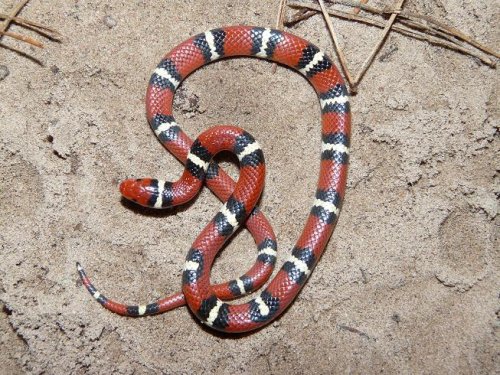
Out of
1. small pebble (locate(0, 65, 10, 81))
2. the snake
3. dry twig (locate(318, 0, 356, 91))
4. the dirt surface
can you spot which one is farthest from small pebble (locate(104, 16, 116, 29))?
dry twig (locate(318, 0, 356, 91))

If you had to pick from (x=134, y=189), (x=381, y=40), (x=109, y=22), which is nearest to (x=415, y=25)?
(x=381, y=40)

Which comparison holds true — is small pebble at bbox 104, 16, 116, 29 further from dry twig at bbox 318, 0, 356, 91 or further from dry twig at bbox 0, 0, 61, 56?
dry twig at bbox 318, 0, 356, 91

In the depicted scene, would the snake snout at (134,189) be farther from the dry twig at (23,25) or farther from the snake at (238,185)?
the dry twig at (23,25)

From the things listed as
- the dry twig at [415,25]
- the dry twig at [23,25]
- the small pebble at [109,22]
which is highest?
the dry twig at [415,25]

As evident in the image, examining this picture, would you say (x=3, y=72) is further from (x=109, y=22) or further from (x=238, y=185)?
(x=238, y=185)

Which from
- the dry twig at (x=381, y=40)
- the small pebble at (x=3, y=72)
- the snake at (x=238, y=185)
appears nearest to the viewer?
the snake at (x=238, y=185)

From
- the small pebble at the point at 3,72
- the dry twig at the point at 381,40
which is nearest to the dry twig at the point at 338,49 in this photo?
the dry twig at the point at 381,40

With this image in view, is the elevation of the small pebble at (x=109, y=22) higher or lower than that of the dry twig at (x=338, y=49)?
lower

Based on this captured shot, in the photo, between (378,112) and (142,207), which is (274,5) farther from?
(142,207)
